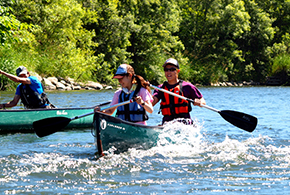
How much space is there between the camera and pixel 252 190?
460 centimetres

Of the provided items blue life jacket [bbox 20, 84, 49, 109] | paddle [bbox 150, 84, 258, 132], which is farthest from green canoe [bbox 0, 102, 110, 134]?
paddle [bbox 150, 84, 258, 132]

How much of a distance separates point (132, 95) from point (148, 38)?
30162 millimetres

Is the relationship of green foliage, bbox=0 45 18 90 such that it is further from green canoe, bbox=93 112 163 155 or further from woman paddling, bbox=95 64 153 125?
green canoe, bbox=93 112 163 155

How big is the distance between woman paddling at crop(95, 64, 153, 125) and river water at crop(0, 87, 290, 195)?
1.64 ft

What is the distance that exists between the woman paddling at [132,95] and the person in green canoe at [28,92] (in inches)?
→ 113

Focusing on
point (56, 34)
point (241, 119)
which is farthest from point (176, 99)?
point (56, 34)

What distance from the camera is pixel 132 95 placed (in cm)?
597

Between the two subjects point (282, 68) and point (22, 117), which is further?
point (282, 68)

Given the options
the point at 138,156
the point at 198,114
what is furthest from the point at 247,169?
the point at 198,114

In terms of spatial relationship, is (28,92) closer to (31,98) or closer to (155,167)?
(31,98)

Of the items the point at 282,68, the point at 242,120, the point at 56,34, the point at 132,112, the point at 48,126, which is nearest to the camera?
the point at 132,112

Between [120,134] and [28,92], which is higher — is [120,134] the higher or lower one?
the lower one

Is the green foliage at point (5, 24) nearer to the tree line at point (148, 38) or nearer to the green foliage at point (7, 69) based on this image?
the tree line at point (148, 38)

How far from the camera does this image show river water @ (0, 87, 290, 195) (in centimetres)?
475
